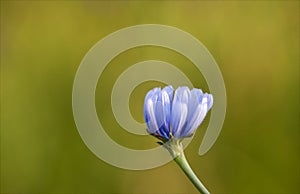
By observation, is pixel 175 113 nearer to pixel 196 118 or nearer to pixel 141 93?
pixel 196 118

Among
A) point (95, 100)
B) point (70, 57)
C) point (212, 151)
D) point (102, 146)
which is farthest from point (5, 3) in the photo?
point (212, 151)

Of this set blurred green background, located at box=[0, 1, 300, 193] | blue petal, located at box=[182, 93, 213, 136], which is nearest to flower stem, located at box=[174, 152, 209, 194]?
blue petal, located at box=[182, 93, 213, 136]

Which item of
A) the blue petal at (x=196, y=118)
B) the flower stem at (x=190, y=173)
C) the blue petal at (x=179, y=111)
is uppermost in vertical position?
the blue petal at (x=179, y=111)

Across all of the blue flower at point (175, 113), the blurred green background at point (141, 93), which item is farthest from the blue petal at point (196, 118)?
the blurred green background at point (141, 93)

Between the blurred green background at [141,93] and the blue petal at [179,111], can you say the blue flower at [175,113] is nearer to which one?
the blue petal at [179,111]

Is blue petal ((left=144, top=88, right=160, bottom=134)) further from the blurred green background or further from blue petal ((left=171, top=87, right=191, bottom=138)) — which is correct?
the blurred green background

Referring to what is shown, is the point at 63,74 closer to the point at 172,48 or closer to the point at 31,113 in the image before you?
the point at 31,113
